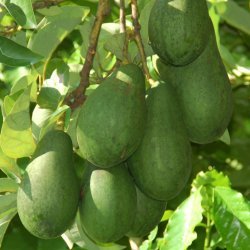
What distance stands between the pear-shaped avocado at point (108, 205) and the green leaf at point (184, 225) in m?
0.34

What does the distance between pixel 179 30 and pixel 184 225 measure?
20.2 inches

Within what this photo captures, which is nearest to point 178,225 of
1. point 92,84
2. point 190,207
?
point 190,207

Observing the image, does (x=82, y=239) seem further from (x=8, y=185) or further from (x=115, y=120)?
(x=115, y=120)

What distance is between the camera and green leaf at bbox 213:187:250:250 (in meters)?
1.54

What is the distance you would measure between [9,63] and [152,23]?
250 mm

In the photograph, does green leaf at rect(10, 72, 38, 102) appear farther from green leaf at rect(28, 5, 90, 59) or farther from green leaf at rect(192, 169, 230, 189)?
green leaf at rect(192, 169, 230, 189)

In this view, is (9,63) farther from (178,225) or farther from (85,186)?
(178,225)

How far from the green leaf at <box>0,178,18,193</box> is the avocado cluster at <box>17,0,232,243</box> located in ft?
0.53

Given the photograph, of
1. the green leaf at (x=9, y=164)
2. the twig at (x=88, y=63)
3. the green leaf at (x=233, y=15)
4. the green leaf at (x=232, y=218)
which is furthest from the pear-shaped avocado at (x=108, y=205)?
the green leaf at (x=233, y=15)

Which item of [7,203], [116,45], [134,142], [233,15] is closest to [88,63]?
[116,45]

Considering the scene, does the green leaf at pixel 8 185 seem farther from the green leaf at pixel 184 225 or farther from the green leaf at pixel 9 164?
the green leaf at pixel 184 225

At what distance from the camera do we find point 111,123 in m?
1.20

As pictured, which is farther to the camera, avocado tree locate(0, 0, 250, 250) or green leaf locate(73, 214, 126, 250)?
green leaf locate(73, 214, 126, 250)

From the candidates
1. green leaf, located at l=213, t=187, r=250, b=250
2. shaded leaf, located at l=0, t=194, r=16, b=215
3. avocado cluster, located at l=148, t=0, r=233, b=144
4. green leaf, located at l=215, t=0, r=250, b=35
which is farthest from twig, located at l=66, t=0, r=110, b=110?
green leaf, located at l=213, t=187, r=250, b=250
